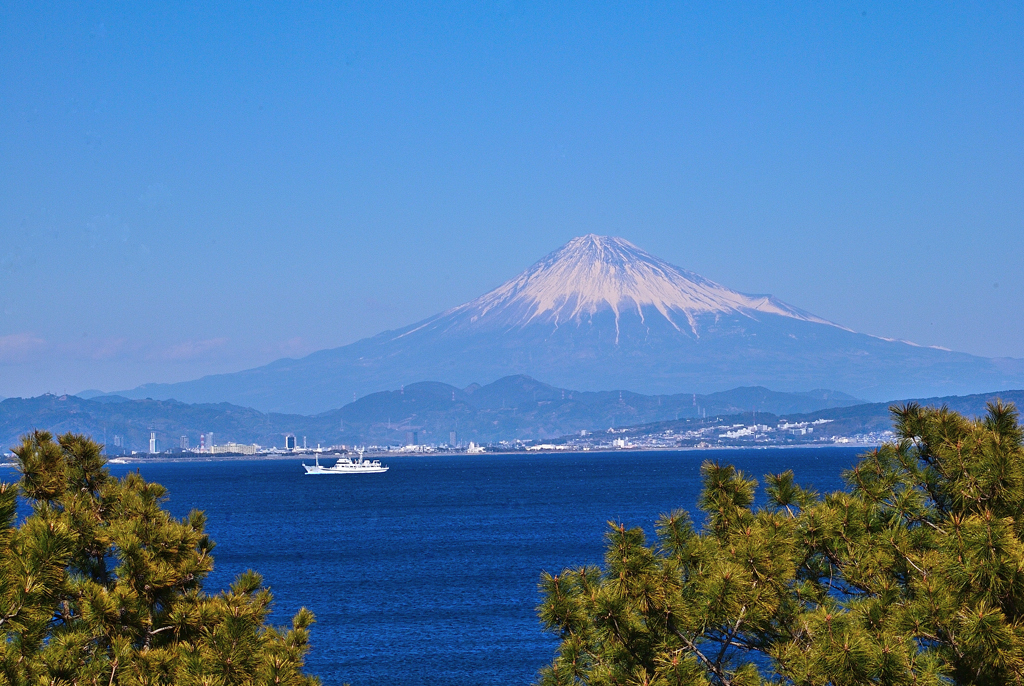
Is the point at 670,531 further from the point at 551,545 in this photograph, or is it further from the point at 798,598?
the point at 551,545

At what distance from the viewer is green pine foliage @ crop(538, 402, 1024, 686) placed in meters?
7.11

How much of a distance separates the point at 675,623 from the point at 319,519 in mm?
75585

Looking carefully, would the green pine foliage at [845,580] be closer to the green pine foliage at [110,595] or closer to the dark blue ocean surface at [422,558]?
the green pine foliage at [110,595]

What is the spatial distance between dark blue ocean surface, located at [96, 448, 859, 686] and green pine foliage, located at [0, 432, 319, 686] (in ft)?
60.1

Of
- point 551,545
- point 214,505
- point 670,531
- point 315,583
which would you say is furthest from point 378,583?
point 214,505

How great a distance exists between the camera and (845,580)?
30.6 feet

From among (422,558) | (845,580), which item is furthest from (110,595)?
(422,558)

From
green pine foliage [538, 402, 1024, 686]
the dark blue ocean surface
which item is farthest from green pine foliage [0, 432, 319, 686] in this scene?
the dark blue ocean surface

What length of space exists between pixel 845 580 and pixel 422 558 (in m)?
45.9

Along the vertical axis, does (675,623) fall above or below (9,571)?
below

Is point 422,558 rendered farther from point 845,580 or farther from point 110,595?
point 845,580

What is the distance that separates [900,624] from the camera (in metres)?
7.55

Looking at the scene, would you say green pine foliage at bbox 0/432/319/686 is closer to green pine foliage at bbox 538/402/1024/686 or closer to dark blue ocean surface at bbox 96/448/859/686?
green pine foliage at bbox 538/402/1024/686

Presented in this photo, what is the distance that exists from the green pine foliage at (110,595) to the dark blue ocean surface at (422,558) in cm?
1831
